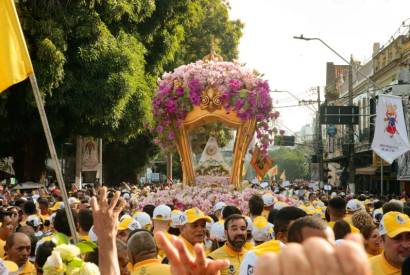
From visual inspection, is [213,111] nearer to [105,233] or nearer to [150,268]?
[150,268]

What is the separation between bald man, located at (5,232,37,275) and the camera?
628 centimetres

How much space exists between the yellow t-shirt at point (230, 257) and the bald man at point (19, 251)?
1740mm

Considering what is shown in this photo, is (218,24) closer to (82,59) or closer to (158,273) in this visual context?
(82,59)

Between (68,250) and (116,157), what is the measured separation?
118 ft

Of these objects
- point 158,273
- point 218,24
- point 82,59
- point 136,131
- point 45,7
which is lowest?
point 158,273

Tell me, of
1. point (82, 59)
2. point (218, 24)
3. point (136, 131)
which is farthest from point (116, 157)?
point (82, 59)

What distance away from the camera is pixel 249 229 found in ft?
24.5

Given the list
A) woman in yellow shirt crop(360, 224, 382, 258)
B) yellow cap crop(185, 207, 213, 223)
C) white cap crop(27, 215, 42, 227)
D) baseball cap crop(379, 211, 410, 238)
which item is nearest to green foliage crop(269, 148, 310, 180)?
white cap crop(27, 215, 42, 227)

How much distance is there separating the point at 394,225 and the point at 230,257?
168 cm

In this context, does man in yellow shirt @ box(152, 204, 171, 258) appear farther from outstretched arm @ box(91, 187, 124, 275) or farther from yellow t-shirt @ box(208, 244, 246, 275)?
outstretched arm @ box(91, 187, 124, 275)

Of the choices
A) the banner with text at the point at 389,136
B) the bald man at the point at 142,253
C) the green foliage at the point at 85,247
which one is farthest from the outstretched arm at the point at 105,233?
the banner with text at the point at 389,136

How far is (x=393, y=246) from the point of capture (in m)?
5.24

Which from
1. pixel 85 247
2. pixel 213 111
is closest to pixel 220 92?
pixel 213 111

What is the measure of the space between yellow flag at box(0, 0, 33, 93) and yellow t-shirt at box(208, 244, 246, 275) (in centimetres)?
240
